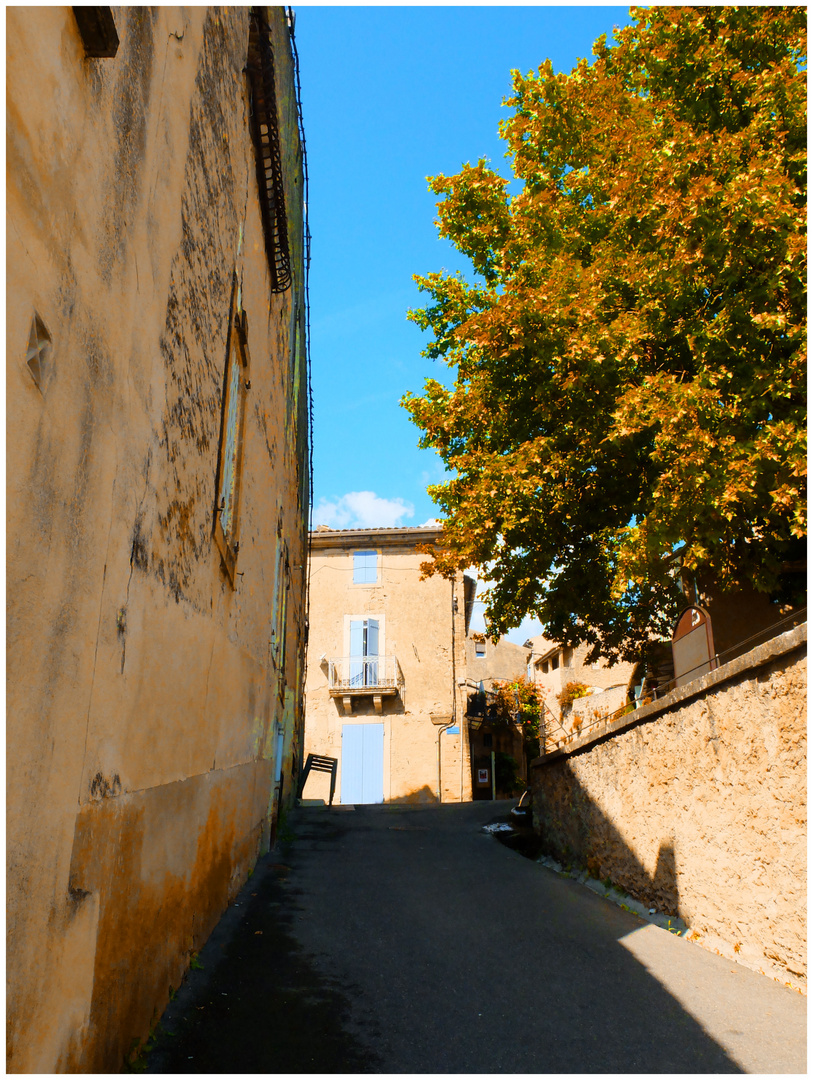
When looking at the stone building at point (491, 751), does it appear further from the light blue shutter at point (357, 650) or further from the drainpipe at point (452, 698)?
the light blue shutter at point (357, 650)

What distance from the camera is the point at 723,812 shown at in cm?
598

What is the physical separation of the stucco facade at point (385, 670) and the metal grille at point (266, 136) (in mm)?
16386

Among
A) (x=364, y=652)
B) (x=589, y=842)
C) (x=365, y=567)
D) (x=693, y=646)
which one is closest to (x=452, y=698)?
(x=364, y=652)

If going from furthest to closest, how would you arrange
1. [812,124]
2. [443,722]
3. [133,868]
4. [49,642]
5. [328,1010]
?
[443,722] → [812,124] → [328,1010] → [133,868] → [49,642]

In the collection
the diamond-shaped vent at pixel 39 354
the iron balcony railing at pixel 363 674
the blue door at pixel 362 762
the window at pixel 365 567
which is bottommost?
the blue door at pixel 362 762

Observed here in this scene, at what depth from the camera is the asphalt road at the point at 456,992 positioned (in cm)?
374

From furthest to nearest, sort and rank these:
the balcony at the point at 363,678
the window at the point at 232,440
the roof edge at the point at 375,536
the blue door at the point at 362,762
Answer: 1. the roof edge at the point at 375,536
2. the balcony at the point at 363,678
3. the blue door at the point at 362,762
4. the window at the point at 232,440

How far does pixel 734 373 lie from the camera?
27.5ft

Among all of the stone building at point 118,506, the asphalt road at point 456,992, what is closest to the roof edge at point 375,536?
the asphalt road at point 456,992

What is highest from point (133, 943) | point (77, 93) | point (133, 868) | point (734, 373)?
point (734, 373)

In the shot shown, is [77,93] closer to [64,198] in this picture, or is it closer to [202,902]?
[64,198]

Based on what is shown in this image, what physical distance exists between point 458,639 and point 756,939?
1996 centimetres

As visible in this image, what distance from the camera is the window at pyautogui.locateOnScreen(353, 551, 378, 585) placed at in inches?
1041

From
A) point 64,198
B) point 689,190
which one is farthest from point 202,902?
point 689,190
